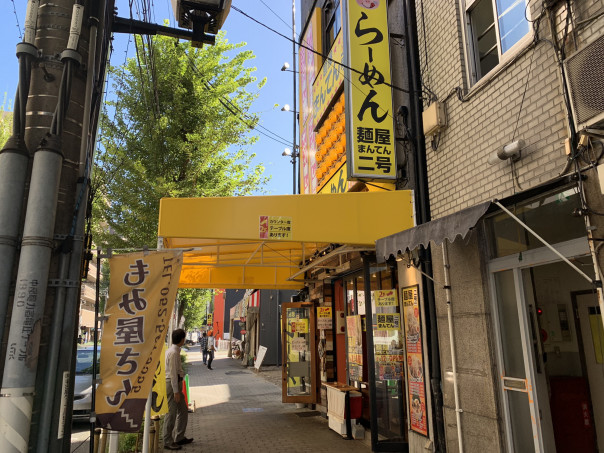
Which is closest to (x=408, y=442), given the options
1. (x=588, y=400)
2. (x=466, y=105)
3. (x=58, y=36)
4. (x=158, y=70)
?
(x=588, y=400)

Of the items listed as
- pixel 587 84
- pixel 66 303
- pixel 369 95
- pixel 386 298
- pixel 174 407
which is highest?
pixel 369 95

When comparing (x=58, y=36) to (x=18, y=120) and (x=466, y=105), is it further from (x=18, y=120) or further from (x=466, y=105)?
(x=466, y=105)

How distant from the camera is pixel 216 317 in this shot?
5291cm

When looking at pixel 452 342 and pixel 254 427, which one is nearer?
pixel 452 342

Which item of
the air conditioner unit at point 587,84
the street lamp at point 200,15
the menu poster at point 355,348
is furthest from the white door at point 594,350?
the street lamp at point 200,15

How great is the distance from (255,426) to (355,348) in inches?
107

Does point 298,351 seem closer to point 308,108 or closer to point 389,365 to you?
point 389,365

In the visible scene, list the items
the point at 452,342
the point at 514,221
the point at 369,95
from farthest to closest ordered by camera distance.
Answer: the point at 369,95 < the point at 452,342 < the point at 514,221

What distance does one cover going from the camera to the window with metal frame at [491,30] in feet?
17.1

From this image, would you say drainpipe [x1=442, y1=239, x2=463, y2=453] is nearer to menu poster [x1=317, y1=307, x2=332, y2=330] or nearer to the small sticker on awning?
the small sticker on awning

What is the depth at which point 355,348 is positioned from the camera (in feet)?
29.3

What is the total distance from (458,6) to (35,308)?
6274 millimetres

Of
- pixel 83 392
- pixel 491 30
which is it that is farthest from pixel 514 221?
pixel 83 392

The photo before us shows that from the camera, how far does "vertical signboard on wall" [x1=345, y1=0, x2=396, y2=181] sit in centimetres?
685
